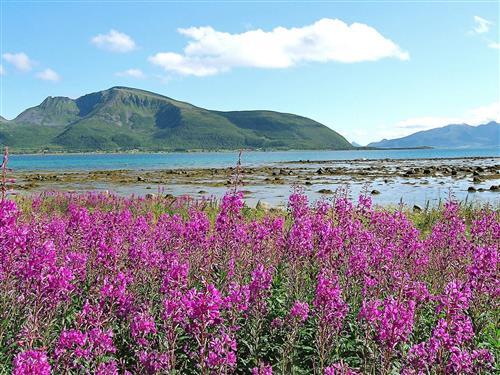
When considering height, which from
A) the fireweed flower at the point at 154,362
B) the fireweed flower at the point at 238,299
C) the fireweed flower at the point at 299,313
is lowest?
the fireweed flower at the point at 154,362

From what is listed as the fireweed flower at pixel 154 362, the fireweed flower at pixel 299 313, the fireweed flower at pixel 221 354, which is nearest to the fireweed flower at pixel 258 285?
the fireweed flower at pixel 299 313

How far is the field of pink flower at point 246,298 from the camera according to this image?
154 inches

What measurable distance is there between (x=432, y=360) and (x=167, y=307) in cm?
230

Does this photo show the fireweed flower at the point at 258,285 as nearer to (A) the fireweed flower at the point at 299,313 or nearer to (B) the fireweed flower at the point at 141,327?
(A) the fireweed flower at the point at 299,313

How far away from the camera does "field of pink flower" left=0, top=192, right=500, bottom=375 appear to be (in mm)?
3900

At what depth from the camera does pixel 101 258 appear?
6.14 meters

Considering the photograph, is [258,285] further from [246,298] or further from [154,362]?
[154,362]

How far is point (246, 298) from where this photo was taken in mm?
4938

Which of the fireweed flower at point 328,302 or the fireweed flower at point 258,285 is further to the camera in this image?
the fireweed flower at point 258,285

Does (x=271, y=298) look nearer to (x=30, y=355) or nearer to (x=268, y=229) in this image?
(x=268, y=229)

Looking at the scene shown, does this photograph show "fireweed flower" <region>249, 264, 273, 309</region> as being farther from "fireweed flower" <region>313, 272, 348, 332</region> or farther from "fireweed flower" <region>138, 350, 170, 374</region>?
"fireweed flower" <region>138, 350, 170, 374</region>

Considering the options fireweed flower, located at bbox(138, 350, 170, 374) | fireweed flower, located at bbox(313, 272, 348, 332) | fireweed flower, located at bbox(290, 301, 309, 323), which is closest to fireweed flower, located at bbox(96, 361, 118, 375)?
fireweed flower, located at bbox(138, 350, 170, 374)

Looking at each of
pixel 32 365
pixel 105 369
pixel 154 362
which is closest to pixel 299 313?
pixel 154 362

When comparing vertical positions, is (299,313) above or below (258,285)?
below
